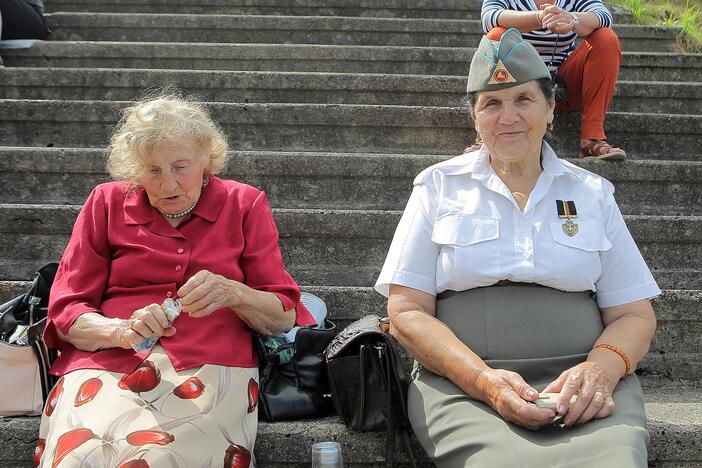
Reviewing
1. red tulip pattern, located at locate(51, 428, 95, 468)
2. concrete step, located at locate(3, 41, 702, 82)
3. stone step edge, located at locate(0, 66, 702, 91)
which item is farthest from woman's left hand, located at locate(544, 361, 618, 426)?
concrete step, located at locate(3, 41, 702, 82)

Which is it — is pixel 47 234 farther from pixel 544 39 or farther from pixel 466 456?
pixel 544 39

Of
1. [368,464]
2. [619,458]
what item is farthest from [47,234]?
[619,458]

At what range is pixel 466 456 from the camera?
6.21ft

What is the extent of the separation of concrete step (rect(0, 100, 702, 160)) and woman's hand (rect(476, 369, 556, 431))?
2.09m

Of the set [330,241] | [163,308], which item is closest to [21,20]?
[330,241]

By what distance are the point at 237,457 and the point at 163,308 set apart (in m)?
0.46

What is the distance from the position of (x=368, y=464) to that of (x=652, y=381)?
3.85 ft

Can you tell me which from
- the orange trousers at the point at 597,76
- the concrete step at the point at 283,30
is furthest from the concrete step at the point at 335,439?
the concrete step at the point at 283,30

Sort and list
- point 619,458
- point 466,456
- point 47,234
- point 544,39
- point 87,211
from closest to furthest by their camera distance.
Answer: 1. point 619,458
2. point 466,456
3. point 87,211
4. point 47,234
5. point 544,39

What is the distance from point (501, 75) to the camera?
2.20 m

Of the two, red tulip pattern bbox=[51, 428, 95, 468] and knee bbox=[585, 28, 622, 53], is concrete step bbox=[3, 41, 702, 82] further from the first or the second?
red tulip pattern bbox=[51, 428, 95, 468]

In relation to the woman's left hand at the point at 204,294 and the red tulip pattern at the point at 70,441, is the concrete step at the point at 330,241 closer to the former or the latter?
the woman's left hand at the point at 204,294

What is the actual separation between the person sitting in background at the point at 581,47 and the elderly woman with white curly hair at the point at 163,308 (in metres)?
1.82

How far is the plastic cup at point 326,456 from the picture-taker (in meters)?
2.07
